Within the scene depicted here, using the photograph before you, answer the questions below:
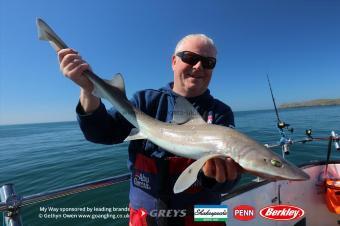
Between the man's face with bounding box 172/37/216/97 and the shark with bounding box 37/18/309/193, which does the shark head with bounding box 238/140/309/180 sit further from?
the man's face with bounding box 172/37/216/97

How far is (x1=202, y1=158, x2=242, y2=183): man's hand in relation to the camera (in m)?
2.78

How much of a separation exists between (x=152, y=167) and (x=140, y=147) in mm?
460

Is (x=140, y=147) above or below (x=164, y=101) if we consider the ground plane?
below

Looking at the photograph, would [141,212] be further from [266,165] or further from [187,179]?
[266,165]

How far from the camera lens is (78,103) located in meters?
3.23

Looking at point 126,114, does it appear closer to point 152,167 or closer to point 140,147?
point 140,147

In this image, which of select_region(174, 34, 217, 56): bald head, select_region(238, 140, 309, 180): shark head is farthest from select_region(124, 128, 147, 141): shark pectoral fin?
select_region(174, 34, 217, 56): bald head

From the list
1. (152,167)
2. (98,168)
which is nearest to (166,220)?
(152,167)

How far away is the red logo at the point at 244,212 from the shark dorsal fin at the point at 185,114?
123 inches

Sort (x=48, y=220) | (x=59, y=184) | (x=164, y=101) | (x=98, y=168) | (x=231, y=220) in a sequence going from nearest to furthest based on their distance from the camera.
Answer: (x=164, y=101) → (x=231, y=220) → (x=48, y=220) → (x=59, y=184) → (x=98, y=168)

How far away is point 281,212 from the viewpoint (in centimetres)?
647

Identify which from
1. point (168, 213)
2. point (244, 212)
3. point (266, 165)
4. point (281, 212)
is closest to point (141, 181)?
point (168, 213)

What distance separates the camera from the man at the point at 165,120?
119 inches

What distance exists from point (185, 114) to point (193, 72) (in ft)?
2.22
